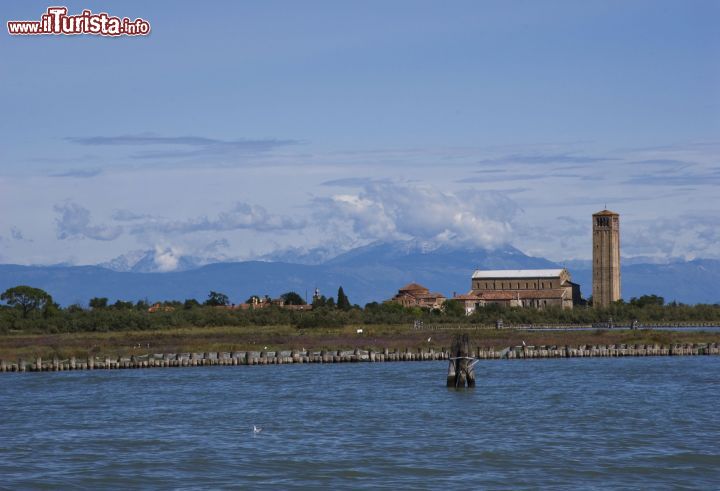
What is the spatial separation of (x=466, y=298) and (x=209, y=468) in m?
168

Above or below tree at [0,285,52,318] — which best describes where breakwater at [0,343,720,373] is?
below

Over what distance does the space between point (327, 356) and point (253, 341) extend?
1762cm

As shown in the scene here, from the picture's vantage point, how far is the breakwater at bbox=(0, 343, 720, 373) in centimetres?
7044

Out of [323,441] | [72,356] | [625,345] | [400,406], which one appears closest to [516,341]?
[625,345]

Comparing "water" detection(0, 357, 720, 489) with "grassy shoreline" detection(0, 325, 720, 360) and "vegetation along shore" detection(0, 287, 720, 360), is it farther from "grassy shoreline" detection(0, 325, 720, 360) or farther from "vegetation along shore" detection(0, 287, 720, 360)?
"vegetation along shore" detection(0, 287, 720, 360)

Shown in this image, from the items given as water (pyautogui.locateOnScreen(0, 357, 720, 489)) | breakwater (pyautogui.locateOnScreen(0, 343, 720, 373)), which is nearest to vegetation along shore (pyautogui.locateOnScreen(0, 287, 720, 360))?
breakwater (pyautogui.locateOnScreen(0, 343, 720, 373))

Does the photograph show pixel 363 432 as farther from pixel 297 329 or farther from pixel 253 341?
pixel 297 329

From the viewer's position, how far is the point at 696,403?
157 ft

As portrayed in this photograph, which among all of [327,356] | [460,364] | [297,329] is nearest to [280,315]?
[297,329]

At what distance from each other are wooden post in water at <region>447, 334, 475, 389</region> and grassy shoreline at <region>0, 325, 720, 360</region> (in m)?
28.8

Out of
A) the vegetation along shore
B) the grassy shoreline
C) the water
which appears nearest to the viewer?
the water

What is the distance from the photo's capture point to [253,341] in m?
92.4

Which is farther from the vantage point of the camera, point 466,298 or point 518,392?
point 466,298

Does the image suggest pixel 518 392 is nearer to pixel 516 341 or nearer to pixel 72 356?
pixel 72 356
